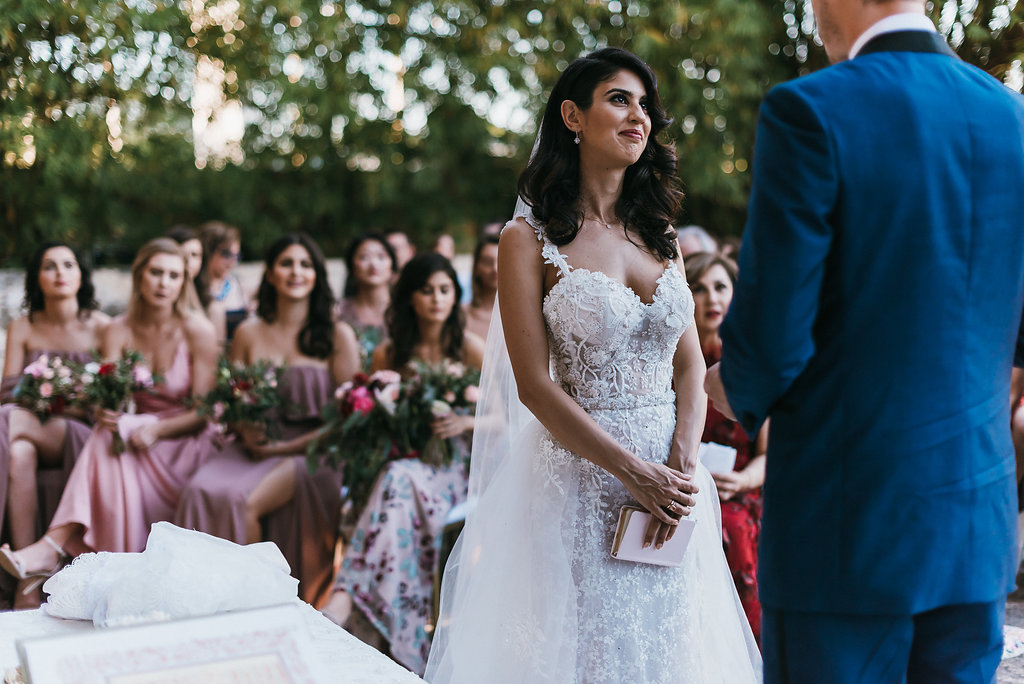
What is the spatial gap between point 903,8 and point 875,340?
23.0 inches

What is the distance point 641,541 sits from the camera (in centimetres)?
276

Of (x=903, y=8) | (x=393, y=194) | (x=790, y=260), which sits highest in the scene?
(x=393, y=194)

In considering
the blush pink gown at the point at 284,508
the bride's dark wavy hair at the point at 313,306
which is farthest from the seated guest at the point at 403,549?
the bride's dark wavy hair at the point at 313,306

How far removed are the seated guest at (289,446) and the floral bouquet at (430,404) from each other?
573 mm

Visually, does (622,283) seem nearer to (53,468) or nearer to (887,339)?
(887,339)

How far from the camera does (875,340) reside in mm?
1666

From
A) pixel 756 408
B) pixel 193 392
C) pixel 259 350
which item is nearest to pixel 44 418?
pixel 193 392

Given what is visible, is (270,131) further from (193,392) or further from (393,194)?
(193,392)

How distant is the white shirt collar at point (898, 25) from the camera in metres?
1.73

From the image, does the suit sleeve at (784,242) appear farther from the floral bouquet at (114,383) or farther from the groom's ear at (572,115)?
the floral bouquet at (114,383)

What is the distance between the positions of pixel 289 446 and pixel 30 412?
4.44 feet

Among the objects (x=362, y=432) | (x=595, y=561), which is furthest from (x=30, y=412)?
(x=595, y=561)

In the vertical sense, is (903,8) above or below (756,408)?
above

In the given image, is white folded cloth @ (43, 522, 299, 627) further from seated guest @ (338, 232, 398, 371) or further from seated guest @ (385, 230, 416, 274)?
seated guest @ (385, 230, 416, 274)
